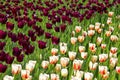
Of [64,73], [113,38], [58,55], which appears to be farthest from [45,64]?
[113,38]

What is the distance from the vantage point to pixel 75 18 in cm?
859

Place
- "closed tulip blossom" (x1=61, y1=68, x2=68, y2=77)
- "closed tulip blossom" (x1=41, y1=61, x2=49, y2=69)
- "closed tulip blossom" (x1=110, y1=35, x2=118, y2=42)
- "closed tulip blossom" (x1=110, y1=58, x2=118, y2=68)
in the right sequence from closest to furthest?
"closed tulip blossom" (x1=61, y1=68, x2=68, y2=77) < "closed tulip blossom" (x1=41, y1=61, x2=49, y2=69) < "closed tulip blossom" (x1=110, y1=58, x2=118, y2=68) < "closed tulip blossom" (x1=110, y1=35, x2=118, y2=42)

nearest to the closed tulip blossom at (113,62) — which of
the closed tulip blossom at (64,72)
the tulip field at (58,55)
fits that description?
the tulip field at (58,55)

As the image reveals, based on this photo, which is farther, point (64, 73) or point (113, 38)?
point (113, 38)

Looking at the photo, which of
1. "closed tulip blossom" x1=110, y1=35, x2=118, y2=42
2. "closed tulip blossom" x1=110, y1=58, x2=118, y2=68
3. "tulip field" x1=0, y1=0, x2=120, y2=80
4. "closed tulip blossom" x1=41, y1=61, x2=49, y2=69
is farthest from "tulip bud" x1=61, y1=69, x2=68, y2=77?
"closed tulip blossom" x1=110, y1=35, x2=118, y2=42

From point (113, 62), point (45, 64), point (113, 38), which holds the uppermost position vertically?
point (45, 64)

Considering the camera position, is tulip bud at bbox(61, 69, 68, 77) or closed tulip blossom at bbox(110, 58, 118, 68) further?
closed tulip blossom at bbox(110, 58, 118, 68)

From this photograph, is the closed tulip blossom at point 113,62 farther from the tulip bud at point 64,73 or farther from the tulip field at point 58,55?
the tulip bud at point 64,73

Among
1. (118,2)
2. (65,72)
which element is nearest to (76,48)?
(65,72)

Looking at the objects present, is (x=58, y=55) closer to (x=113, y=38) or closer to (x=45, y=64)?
(x=45, y=64)

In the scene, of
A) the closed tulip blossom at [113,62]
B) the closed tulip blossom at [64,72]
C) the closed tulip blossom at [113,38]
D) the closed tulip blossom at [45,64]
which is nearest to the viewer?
the closed tulip blossom at [64,72]

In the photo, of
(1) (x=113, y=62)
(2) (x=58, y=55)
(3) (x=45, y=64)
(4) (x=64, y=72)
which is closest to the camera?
(4) (x=64, y=72)

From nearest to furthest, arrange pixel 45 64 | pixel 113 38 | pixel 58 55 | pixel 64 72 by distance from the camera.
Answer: pixel 64 72 → pixel 45 64 → pixel 58 55 → pixel 113 38

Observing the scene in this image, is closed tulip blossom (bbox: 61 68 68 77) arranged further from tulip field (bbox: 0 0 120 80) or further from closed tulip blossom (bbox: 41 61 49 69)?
closed tulip blossom (bbox: 41 61 49 69)
